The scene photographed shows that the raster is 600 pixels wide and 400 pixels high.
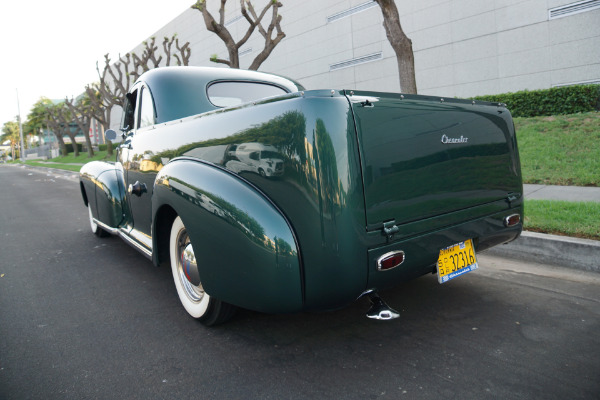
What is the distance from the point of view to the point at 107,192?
4.20 meters

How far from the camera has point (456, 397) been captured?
1984mm

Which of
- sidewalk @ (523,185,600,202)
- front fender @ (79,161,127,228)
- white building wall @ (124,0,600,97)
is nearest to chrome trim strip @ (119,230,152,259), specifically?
front fender @ (79,161,127,228)

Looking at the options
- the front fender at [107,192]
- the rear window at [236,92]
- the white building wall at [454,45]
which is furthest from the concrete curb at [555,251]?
the white building wall at [454,45]

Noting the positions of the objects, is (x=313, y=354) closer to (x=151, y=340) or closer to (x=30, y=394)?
(x=151, y=340)

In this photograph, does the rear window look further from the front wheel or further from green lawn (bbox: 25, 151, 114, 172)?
green lawn (bbox: 25, 151, 114, 172)

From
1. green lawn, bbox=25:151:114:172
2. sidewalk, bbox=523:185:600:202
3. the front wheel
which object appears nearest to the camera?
the front wheel

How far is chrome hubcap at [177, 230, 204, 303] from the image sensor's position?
108 inches

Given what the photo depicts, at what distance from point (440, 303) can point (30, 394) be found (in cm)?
250

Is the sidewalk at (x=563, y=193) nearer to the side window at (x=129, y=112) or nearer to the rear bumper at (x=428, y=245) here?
the rear bumper at (x=428, y=245)

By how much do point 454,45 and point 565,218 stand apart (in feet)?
44.7

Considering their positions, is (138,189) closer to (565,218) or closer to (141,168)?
(141,168)

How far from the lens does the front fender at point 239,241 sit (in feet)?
6.80

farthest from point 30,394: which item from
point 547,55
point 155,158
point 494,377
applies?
point 547,55

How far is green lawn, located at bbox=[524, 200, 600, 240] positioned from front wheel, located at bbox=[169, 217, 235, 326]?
10.5 feet
